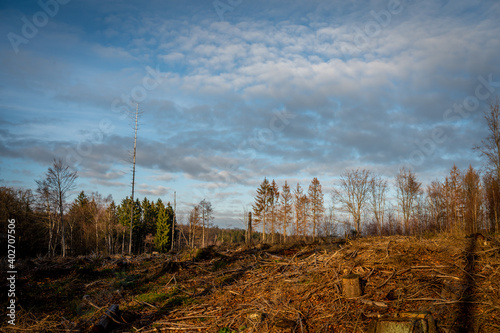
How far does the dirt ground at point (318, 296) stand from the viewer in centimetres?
522

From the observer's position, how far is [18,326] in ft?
24.9

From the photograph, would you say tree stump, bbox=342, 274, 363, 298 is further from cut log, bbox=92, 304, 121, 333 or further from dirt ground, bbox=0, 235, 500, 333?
cut log, bbox=92, 304, 121, 333

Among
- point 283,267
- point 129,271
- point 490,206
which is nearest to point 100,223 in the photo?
point 129,271

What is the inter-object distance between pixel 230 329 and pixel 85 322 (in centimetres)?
449

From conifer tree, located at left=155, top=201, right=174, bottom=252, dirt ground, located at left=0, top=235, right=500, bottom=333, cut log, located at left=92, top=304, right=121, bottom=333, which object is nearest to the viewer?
dirt ground, located at left=0, top=235, right=500, bottom=333

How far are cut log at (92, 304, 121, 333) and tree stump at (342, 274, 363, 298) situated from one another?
602 cm

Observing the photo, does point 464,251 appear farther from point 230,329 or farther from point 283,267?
point 230,329

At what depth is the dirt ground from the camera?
522 cm

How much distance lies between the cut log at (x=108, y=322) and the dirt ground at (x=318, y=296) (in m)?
0.08

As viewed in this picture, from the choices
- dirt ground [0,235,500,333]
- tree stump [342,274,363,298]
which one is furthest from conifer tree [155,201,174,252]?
tree stump [342,274,363,298]

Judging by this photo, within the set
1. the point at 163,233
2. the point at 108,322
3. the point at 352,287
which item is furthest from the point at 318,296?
the point at 163,233

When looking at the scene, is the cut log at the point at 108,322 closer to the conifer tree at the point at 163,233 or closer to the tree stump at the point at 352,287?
the tree stump at the point at 352,287

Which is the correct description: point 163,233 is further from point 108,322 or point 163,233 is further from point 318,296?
point 318,296

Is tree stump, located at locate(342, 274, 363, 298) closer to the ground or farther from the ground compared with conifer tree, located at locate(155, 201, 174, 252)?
farther from the ground
